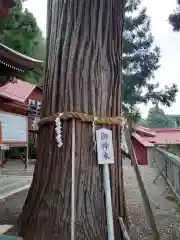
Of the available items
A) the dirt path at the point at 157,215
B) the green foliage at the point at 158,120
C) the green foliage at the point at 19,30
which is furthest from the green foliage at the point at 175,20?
A: the green foliage at the point at 158,120

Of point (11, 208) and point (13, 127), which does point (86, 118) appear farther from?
point (13, 127)

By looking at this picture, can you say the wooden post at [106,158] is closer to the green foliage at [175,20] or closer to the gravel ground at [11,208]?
the gravel ground at [11,208]

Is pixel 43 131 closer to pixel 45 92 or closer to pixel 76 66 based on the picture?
pixel 45 92

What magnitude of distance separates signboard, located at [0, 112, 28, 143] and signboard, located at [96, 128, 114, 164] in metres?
5.47

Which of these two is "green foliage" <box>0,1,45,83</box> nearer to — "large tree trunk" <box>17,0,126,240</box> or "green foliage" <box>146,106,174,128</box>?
"large tree trunk" <box>17,0,126,240</box>

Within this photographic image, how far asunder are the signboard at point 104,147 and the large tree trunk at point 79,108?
4.6 inches

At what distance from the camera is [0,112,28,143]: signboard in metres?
8.24

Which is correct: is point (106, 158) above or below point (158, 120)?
below

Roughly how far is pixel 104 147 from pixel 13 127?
6.21 m

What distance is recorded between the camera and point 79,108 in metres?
2.99

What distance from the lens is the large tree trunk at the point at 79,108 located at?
9.43ft

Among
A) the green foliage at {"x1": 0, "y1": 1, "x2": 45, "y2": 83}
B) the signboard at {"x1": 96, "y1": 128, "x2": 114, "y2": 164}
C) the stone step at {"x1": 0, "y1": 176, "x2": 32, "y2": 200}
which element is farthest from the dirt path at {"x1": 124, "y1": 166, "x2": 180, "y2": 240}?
the green foliage at {"x1": 0, "y1": 1, "x2": 45, "y2": 83}

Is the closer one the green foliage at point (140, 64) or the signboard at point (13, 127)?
the signboard at point (13, 127)

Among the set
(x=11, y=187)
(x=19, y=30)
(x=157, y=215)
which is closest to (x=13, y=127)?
(x=11, y=187)
